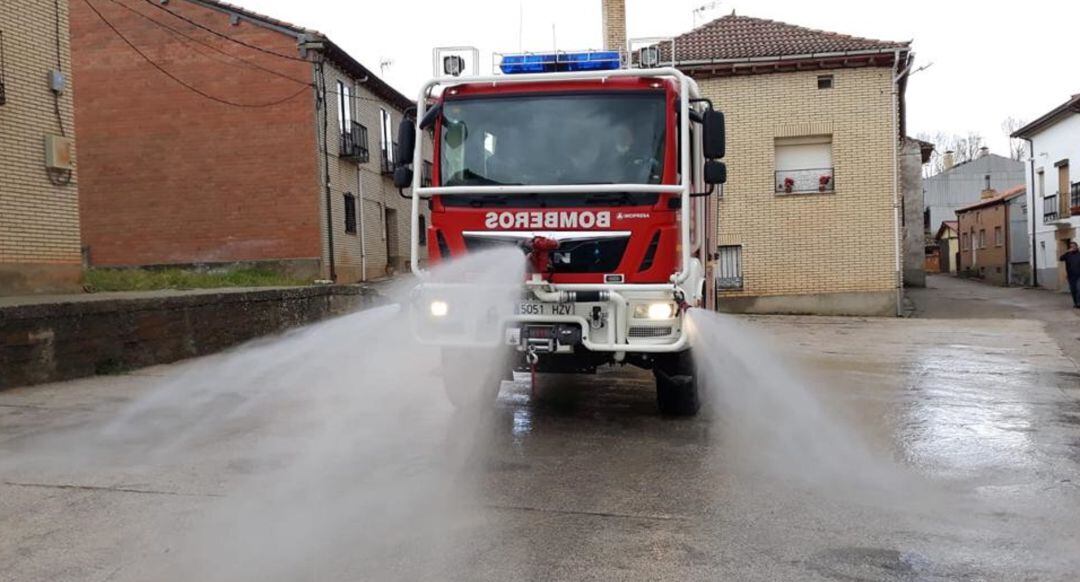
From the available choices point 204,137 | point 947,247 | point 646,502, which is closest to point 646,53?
point 646,502

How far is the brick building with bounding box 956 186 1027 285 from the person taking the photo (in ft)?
123

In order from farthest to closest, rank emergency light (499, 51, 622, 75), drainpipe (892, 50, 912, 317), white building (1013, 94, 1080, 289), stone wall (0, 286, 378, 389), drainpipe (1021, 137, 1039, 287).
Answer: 1. drainpipe (1021, 137, 1039, 287)
2. white building (1013, 94, 1080, 289)
3. drainpipe (892, 50, 912, 317)
4. stone wall (0, 286, 378, 389)
5. emergency light (499, 51, 622, 75)

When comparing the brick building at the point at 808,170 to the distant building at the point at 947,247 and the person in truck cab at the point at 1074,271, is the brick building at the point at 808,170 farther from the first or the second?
the distant building at the point at 947,247

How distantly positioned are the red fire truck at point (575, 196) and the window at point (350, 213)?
16.2 metres

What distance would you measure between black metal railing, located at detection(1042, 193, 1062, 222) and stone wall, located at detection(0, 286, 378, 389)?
26.8 m

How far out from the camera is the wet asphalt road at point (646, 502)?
3693 millimetres

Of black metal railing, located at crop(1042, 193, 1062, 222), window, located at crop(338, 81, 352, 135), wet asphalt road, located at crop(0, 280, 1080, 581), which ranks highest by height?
window, located at crop(338, 81, 352, 135)

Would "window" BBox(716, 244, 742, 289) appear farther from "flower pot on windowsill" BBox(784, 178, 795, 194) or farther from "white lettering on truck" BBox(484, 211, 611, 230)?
"white lettering on truck" BBox(484, 211, 611, 230)

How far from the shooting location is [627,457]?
5.68m

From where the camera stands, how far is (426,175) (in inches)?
275

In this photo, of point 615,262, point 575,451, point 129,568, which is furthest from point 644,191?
point 129,568

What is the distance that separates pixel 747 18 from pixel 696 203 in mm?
17061

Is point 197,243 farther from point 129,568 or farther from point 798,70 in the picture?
point 129,568

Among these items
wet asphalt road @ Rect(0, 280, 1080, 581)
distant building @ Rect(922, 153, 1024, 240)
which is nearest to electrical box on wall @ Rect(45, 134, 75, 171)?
wet asphalt road @ Rect(0, 280, 1080, 581)
